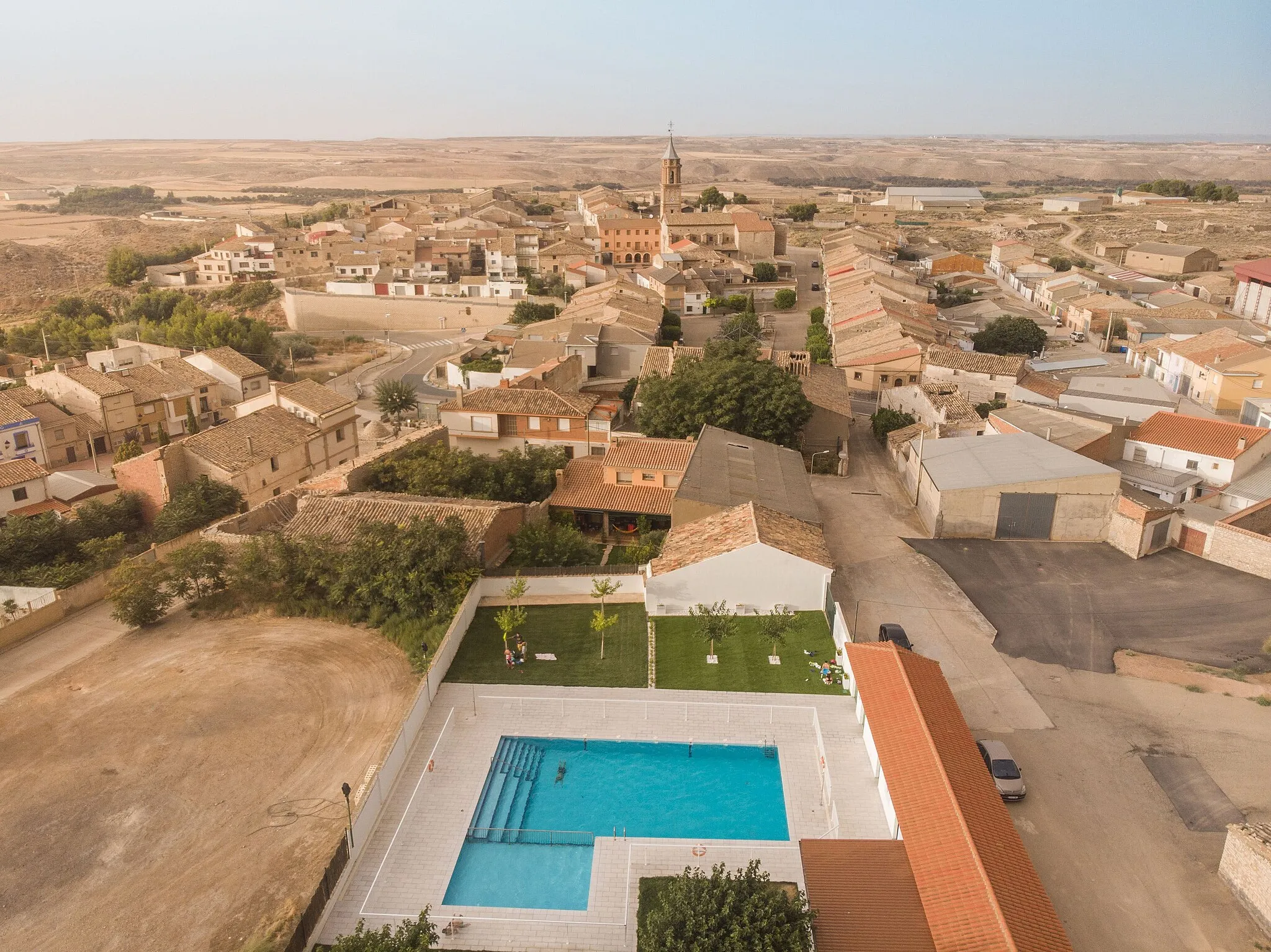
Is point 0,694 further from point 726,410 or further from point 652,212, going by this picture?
point 652,212

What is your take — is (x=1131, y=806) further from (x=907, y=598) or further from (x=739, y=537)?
(x=739, y=537)

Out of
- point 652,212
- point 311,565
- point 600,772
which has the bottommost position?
point 600,772

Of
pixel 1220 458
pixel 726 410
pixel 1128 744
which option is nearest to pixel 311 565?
pixel 726 410

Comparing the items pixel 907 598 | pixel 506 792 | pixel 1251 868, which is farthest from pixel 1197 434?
pixel 506 792

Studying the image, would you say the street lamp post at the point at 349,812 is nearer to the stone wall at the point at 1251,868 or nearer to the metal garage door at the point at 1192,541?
the stone wall at the point at 1251,868

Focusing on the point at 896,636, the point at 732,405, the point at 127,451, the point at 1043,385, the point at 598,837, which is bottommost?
the point at 598,837
